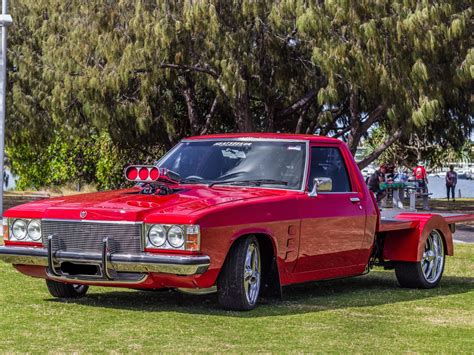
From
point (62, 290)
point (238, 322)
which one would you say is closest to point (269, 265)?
point (238, 322)

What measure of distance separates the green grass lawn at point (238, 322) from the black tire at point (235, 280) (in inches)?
3.8

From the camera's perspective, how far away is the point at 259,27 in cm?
2947

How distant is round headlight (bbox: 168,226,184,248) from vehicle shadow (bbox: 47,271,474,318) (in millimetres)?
788

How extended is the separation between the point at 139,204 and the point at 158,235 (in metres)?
0.44

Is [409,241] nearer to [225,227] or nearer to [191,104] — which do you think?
[225,227]

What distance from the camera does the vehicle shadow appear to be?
32.0 feet

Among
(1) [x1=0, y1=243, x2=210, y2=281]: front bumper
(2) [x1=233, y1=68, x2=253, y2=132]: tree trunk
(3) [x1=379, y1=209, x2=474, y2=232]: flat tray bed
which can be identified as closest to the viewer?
(1) [x1=0, y1=243, x2=210, y2=281]: front bumper

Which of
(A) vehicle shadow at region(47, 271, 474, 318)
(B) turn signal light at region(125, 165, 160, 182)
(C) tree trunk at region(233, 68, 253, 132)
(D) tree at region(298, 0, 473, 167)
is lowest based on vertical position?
(A) vehicle shadow at region(47, 271, 474, 318)

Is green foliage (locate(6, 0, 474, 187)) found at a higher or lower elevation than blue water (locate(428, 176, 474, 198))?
higher

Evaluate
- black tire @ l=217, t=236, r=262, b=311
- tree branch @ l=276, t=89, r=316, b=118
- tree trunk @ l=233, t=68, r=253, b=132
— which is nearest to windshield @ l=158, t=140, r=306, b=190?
black tire @ l=217, t=236, r=262, b=311

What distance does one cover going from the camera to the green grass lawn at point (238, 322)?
306 inches

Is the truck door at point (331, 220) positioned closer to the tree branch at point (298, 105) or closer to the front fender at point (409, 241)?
the front fender at point (409, 241)

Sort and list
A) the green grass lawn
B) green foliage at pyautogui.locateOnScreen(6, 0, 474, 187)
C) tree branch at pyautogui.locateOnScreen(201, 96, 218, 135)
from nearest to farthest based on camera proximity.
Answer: the green grass lawn → green foliage at pyautogui.locateOnScreen(6, 0, 474, 187) → tree branch at pyautogui.locateOnScreen(201, 96, 218, 135)

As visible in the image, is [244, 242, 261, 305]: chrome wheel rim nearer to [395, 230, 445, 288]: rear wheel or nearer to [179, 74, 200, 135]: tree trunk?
→ [395, 230, 445, 288]: rear wheel
